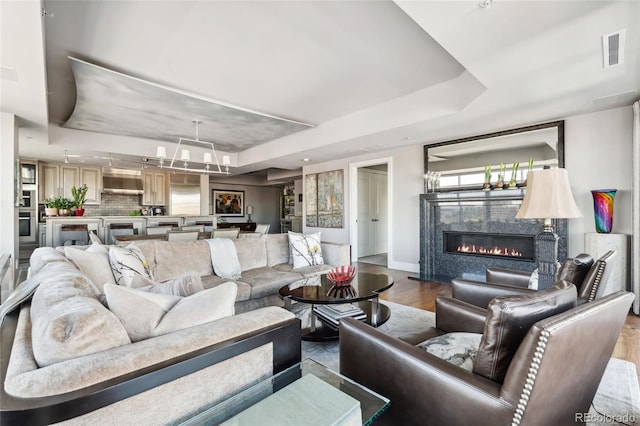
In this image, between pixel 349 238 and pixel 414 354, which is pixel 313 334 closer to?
pixel 414 354

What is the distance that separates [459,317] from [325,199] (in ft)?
18.1

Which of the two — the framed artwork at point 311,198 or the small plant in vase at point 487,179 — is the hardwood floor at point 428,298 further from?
the framed artwork at point 311,198

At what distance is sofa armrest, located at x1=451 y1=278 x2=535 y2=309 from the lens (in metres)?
2.04

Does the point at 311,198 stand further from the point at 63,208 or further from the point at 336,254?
the point at 63,208

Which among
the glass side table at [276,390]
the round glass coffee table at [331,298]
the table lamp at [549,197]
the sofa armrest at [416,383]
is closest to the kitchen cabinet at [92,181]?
the round glass coffee table at [331,298]

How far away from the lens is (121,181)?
301 inches

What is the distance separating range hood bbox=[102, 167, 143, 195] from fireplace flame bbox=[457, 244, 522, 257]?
25.9 feet

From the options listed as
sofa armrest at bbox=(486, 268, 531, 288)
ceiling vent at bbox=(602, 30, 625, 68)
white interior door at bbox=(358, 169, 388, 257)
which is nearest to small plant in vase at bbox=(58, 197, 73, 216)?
white interior door at bbox=(358, 169, 388, 257)

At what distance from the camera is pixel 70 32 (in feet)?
8.40

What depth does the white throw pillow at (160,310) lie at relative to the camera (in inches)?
38.9

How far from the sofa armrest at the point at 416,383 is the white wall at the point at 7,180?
4371mm

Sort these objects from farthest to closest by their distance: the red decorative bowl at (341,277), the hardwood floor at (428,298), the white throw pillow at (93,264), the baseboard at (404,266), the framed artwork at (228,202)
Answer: the framed artwork at (228,202) < the baseboard at (404,266) < the red decorative bowl at (341,277) < the hardwood floor at (428,298) < the white throw pillow at (93,264)

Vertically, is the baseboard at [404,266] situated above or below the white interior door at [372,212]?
below

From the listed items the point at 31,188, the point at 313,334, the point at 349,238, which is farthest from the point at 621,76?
the point at 31,188
